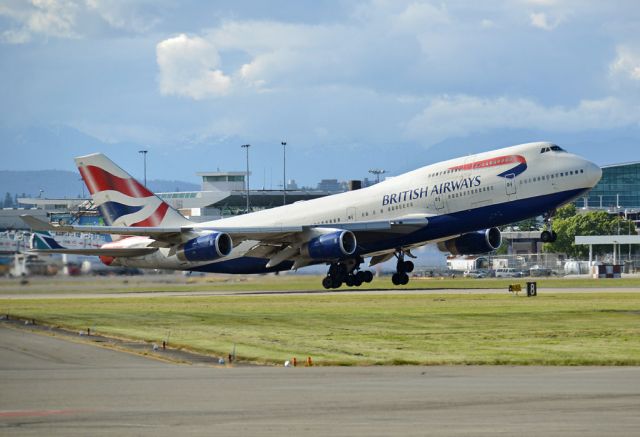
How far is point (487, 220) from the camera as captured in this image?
64438 mm

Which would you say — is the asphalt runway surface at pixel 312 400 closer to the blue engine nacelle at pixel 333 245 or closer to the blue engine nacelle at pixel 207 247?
the blue engine nacelle at pixel 207 247

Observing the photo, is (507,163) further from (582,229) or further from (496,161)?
(582,229)

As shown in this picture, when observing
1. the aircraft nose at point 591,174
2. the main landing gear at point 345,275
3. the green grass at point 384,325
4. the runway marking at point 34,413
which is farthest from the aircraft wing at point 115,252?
the runway marking at point 34,413

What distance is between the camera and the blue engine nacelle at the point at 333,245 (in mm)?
65625

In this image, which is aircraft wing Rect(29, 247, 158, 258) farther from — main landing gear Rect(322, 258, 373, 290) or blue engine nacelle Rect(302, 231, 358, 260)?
main landing gear Rect(322, 258, 373, 290)

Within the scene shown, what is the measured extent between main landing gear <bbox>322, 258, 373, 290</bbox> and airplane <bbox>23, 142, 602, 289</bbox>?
6cm

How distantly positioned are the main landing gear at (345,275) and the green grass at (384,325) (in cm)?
743

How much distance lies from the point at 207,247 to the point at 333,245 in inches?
301

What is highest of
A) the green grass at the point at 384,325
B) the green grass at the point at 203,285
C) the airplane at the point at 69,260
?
the airplane at the point at 69,260

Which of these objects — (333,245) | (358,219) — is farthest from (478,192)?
(333,245)

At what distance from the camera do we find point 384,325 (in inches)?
1564

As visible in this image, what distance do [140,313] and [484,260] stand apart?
329 feet

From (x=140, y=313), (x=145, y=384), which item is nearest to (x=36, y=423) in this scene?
(x=145, y=384)

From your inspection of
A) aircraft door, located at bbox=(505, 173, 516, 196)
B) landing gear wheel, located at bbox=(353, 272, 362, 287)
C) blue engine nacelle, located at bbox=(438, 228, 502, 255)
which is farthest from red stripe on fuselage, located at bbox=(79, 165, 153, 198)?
aircraft door, located at bbox=(505, 173, 516, 196)
